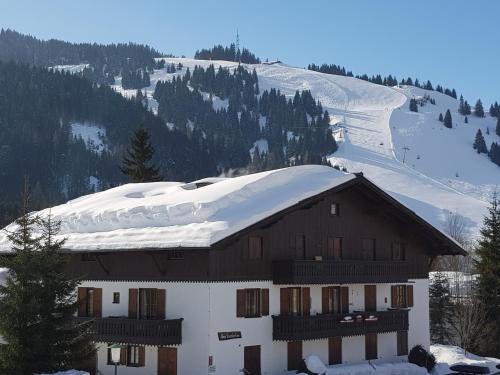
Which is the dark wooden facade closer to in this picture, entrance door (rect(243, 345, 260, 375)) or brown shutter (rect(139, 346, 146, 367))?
entrance door (rect(243, 345, 260, 375))

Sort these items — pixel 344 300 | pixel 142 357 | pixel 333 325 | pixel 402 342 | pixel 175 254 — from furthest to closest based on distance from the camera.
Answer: pixel 402 342 < pixel 344 300 < pixel 333 325 < pixel 142 357 < pixel 175 254

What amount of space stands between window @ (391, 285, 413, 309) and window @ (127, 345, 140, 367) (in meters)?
15.2

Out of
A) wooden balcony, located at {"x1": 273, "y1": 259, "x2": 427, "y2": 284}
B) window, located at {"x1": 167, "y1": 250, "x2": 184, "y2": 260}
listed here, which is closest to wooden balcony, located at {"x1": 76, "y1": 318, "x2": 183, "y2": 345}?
window, located at {"x1": 167, "y1": 250, "x2": 184, "y2": 260}

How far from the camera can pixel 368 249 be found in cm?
4012

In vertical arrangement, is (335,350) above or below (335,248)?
below

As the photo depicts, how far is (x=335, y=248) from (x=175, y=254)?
946 centimetres

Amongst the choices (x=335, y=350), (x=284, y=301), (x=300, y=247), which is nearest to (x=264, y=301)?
(x=284, y=301)

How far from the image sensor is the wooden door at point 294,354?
34938mm

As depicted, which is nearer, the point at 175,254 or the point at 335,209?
the point at 175,254

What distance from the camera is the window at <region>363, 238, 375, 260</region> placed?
3991 centimetres

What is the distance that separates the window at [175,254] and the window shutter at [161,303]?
5.06ft

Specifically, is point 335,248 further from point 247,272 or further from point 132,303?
point 132,303

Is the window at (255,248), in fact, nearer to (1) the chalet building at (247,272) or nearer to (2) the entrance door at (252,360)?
(1) the chalet building at (247,272)

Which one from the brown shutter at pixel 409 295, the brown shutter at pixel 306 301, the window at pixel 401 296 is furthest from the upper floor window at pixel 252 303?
the brown shutter at pixel 409 295
